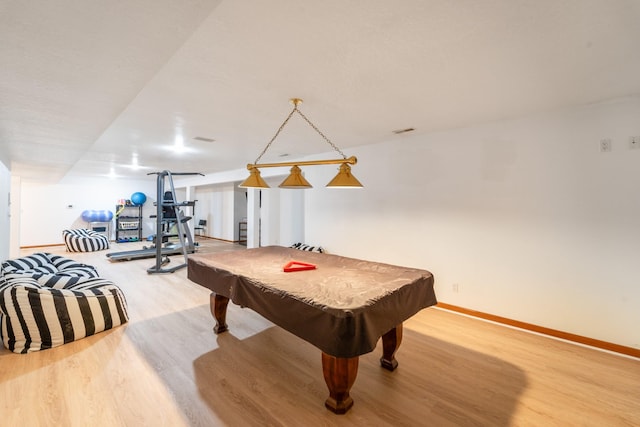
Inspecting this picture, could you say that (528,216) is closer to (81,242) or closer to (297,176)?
(297,176)

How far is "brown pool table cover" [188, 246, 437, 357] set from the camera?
4.84ft

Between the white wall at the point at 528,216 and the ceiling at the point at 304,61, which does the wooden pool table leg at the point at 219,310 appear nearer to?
the ceiling at the point at 304,61

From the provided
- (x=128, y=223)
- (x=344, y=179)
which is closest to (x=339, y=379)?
(x=344, y=179)

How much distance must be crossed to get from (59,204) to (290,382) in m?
10.5

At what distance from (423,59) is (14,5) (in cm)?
211

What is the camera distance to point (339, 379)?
5.62 feet

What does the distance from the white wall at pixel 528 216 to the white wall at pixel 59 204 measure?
989cm

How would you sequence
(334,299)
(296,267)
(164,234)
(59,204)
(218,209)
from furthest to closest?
(218,209) < (59,204) < (164,234) < (296,267) < (334,299)

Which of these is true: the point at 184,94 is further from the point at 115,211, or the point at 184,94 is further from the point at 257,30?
the point at 115,211

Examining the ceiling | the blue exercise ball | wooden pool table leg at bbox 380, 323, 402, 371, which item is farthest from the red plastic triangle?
the blue exercise ball

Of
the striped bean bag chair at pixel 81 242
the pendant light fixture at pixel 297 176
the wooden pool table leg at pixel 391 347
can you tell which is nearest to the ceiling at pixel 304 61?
the pendant light fixture at pixel 297 176

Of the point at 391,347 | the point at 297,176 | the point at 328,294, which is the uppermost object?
the point at 297,176

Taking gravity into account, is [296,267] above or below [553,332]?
above

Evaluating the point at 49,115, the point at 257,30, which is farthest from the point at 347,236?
the point at 49,115
